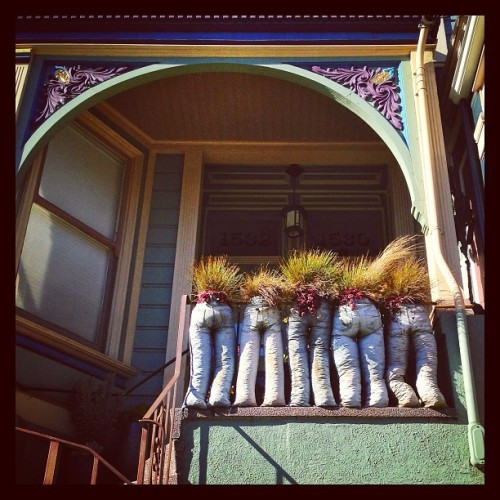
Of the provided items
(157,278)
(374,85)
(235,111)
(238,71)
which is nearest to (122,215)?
(157,278)

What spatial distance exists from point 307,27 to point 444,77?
54.8 inches

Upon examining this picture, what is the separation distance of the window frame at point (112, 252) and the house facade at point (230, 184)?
2cm

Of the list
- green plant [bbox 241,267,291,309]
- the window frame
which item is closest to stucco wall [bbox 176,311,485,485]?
green plant [bbox 241,267,291,309]

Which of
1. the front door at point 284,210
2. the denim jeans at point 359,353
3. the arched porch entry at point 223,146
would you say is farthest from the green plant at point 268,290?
the front door at point 284,210

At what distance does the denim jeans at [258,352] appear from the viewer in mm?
4285

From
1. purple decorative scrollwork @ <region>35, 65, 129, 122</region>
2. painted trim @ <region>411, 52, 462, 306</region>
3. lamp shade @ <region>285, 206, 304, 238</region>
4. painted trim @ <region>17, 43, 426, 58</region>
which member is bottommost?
painted trim @ <region>411, 52, 462, 306</region>

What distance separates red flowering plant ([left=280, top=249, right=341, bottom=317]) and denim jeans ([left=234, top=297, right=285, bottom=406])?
0.64ft

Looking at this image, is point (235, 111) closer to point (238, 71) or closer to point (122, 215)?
point (238, 71)

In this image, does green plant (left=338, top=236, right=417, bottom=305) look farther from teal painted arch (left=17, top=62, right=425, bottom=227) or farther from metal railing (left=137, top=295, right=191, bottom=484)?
metal railing (left=137, top=295, right=191, bottom=484)

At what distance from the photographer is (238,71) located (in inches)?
246

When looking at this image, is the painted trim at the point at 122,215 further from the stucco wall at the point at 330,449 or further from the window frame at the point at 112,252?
the stucco wall at the point at 330,449

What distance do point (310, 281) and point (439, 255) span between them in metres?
1.03

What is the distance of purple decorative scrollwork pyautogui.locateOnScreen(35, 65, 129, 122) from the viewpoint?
601cm

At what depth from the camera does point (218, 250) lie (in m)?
8.65
